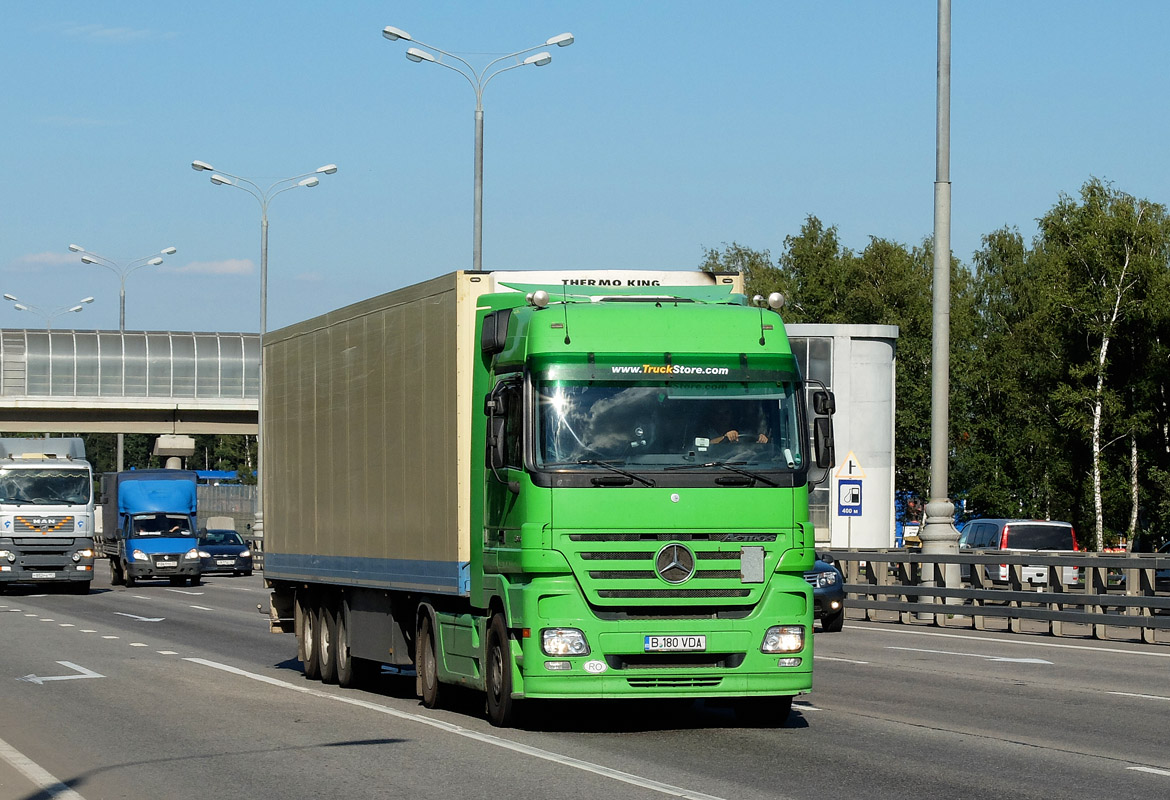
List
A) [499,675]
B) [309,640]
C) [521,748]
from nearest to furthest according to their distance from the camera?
[521,748], [499,675], [309,640]

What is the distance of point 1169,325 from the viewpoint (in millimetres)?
62656

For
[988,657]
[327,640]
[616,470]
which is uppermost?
[616,470]

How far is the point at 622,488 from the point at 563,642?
43.0 inches

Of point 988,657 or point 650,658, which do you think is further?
point 988,657

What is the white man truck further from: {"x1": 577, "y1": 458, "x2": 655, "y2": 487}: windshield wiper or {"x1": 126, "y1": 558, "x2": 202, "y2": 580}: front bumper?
{"x1": 577, "y1": 458, "x2": 655, "y2": 487}: windshield wiper

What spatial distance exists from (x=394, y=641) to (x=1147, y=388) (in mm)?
51544

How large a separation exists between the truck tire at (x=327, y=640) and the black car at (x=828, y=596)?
941cm

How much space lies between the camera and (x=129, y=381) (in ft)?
239

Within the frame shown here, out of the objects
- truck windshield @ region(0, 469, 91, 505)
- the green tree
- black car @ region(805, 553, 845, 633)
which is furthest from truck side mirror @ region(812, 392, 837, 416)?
the green tree

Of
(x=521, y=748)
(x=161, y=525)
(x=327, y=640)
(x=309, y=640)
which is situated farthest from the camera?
(x=161, y=525)

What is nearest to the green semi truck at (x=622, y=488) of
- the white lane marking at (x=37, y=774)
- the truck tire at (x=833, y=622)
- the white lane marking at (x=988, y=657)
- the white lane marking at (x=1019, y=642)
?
the white lane marking at (x=37, y=774)

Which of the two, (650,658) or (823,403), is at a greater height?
(823,403)

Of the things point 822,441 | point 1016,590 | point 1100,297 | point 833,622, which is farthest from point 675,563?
point 1100,297

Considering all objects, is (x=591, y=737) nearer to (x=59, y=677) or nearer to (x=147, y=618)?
(x=59, y=677)
